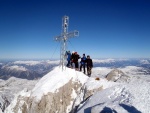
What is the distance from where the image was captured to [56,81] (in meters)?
25.5

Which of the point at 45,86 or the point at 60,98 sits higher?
the point at 45,86

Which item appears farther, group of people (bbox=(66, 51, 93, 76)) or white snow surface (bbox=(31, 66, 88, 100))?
group of people (bbox=(66, 51, 93, 76))

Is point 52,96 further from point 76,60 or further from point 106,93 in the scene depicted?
point 76,60

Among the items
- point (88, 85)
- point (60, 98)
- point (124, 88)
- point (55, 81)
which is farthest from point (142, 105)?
point (55, 81)

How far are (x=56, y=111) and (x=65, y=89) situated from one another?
314 centimetres

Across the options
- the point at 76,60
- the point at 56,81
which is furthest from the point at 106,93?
the point at 76,60

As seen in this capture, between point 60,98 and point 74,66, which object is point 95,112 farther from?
point 74,66

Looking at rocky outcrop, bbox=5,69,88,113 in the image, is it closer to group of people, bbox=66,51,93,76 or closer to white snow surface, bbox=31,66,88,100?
white snow surface, bbox=31,66,88,100

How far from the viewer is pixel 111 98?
59.5ft

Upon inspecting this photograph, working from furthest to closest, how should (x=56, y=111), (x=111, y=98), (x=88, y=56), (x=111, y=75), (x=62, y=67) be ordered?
(x=111, y=75) → (x=88, y=56) → (x=62, y=67) → (x=56, y=111) → (x=111, y=98)

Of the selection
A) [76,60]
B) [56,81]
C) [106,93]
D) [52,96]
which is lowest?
[52,96]

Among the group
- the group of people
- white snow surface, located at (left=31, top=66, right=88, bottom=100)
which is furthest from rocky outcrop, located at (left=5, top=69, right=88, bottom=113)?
the group of people

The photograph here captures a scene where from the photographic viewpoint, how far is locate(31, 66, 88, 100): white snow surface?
24141 mm

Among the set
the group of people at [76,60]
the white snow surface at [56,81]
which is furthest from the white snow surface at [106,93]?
the group of people at [76,60]
